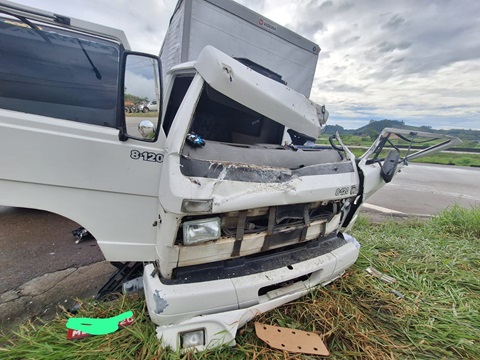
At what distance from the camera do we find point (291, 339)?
1.66 metres

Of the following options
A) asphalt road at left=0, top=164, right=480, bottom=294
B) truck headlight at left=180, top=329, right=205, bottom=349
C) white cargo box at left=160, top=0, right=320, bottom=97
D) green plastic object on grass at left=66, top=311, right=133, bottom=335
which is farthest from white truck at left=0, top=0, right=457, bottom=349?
white cargo box at left=160, top=0, right=320, bottom=97

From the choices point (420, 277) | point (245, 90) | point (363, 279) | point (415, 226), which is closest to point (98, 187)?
point (245, 90)

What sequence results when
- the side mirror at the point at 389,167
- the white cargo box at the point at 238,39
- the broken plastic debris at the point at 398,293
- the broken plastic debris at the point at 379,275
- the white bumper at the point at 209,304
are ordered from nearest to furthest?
the white bumper at the point at 209,304, the broken plastic debris at the point at 398,293, the side mirror at the point at 389,167, the broken plastic debris at the point at 379,275, the white cargo box at the point at 238,39

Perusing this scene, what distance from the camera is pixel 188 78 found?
2400 mm

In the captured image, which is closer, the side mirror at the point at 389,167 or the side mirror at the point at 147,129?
the side mirror at the point at 147,129

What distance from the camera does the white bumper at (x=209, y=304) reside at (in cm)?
139

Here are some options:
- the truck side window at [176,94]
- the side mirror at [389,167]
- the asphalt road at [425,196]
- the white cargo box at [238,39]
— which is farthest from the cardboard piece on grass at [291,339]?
the asphalt road at [425,196]

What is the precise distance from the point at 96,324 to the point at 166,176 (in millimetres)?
1203

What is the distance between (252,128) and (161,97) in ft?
4.76

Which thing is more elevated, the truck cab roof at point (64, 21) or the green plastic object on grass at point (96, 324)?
the truck cab roof at point (64, 21)

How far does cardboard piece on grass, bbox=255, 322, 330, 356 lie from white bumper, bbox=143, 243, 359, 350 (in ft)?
0.56

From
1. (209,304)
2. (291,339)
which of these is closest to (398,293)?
(291,339)

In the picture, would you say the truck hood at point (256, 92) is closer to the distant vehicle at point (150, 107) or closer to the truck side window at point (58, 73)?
the distant vehicle at point (150, 107)

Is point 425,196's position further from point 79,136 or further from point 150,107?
point 79,136
